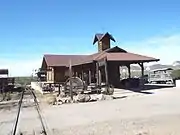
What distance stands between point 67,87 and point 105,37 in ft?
45.0

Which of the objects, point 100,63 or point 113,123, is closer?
point 113,123

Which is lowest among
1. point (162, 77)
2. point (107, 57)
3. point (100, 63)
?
point (162, 77)

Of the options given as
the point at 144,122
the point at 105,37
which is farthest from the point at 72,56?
the point at 144,122

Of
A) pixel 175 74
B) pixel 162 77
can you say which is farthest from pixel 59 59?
pixel 175 74

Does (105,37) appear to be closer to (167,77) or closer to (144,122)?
(167,77)

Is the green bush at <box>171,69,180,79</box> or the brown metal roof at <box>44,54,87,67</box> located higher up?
the brown metal roof at <box>44,54,87,67</box>

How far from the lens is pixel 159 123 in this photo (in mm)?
11961

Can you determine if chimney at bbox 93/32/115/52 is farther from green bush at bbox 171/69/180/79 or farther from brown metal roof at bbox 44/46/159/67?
green bush at bbox 171/69/180/79

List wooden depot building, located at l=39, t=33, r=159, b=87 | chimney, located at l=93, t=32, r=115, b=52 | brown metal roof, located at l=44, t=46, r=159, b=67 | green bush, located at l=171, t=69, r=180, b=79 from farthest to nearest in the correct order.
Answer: green bush, located at l=171, t=69, r=180, b=79 < chimney, located at l=93, t=32, r=115, b=52 < brown metal roof, located at l=44, t=46, r=159, b=67 < wooden depot building, located at l=39, t=33, r=159, b=87

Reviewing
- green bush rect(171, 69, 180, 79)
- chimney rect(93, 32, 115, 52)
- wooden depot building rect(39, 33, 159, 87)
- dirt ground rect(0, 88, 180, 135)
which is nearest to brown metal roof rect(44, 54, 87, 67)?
wooden depot building rect(39, 33, 159, 87)

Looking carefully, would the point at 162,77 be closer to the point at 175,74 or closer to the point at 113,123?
the point at 175,74

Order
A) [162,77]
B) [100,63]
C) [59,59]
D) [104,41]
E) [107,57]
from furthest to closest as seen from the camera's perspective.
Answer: [59,59]
[162,77]
[104,41]
[107,57]
[100,63]

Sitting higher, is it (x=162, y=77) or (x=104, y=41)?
(x=104, y=41)

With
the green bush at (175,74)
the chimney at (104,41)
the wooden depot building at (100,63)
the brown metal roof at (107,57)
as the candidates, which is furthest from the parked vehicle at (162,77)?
the brown metal roof at (107,57)
